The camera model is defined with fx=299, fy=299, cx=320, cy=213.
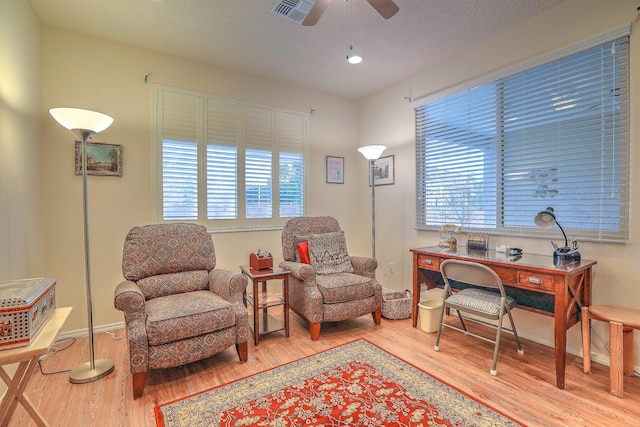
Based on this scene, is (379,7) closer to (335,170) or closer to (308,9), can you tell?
(308,9)

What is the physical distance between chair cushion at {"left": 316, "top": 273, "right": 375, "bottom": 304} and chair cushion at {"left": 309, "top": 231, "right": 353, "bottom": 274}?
0.14 metres

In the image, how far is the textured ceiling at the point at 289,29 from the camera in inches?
95.2

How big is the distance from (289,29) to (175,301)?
251 cm

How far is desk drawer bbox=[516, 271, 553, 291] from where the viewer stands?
2.06 meters

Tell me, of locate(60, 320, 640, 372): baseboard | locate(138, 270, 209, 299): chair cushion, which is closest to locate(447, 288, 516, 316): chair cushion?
locate(60, 320, 640, 372): baseboard

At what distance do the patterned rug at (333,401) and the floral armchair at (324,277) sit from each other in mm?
535

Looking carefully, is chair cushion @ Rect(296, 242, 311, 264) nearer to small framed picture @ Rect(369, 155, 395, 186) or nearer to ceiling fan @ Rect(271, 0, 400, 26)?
small framed picture @ Rect(369, 155, 395, 186)

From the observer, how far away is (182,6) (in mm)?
2406

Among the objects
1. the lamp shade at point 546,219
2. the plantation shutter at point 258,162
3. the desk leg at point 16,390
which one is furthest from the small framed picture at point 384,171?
the desk leg at point 16,390

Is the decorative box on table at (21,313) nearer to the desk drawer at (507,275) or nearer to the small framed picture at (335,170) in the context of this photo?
the desk drawer at (507,275)

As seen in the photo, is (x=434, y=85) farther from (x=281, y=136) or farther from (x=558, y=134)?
(x=281, y=136)

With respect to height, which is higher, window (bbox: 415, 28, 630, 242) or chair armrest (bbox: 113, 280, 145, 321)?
window (bbox: 415, 28, 630, 242)

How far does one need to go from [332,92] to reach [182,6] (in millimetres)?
2254

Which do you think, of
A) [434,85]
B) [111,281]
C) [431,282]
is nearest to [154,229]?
[111,281]
